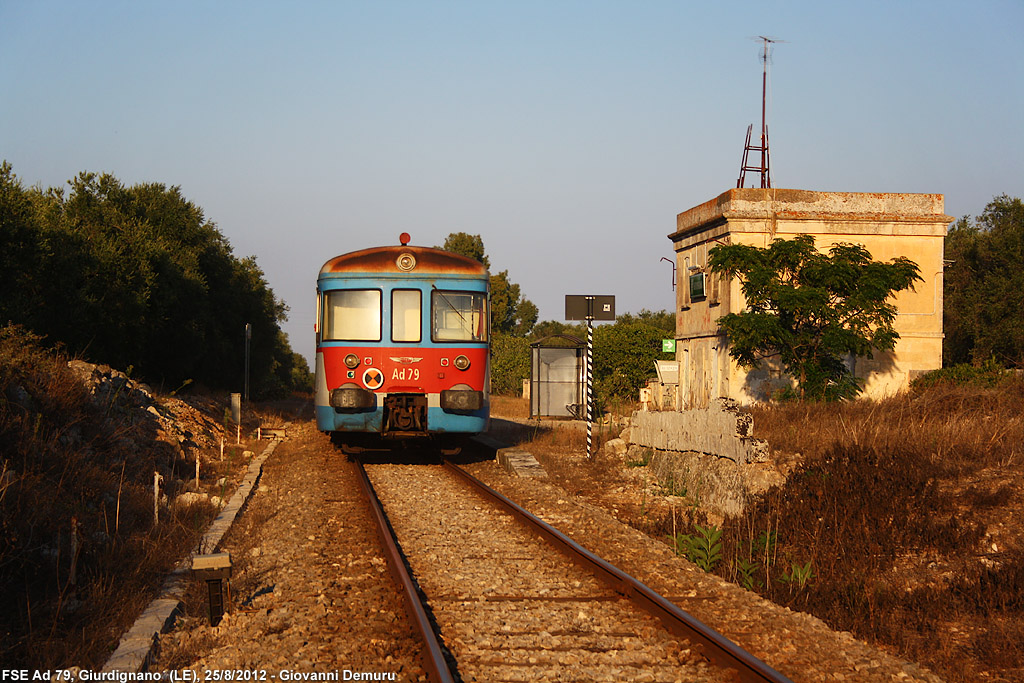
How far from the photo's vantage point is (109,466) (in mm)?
11055

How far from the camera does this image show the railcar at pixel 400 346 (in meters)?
13.7

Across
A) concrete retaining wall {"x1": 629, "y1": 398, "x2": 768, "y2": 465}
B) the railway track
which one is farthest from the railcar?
the railway track

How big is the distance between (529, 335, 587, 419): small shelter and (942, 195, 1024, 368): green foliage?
21.1 metres

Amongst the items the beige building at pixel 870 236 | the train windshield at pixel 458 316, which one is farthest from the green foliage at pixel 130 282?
the beige building at pixel 870 236

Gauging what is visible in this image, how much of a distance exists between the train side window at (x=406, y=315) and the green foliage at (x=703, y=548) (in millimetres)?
6498

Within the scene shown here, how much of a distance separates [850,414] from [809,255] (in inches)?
465

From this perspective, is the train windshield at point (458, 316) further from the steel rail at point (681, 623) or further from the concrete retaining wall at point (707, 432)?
the steel rail at point (681, 623)

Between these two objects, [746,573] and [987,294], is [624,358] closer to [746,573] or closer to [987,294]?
[987,294]

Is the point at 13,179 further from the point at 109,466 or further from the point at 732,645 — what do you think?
the point at 732,645

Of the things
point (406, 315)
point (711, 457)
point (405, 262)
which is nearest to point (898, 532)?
point (711, 457)

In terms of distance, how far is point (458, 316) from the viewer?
1412 cm

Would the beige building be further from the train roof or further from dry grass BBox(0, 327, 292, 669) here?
dry grass BBox(0, 327, 292, 669)

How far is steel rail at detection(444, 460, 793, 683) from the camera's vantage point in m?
Answer: 4.77

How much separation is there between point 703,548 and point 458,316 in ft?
22.6
